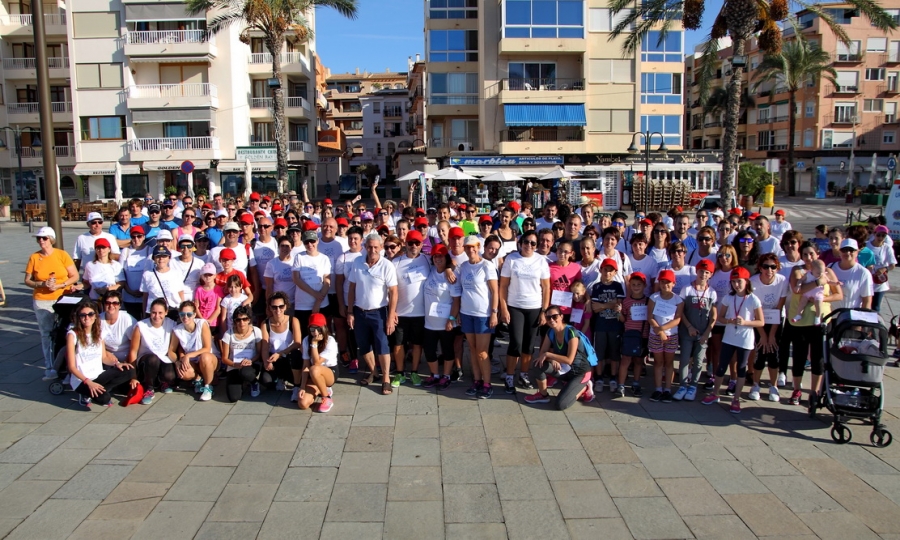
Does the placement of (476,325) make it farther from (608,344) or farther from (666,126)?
(666,126)

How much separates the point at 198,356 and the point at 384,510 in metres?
3.26

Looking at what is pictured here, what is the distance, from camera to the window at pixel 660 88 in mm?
39062

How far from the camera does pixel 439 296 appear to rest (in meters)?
7.20

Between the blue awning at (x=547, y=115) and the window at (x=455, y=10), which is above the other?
the window at (x=455, y=10)

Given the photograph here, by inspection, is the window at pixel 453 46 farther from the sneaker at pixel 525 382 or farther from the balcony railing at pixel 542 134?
the sneaker at pixel 525 382

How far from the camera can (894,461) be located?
5.49 m

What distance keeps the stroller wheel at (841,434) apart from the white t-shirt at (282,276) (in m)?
5.70

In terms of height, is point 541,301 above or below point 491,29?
below

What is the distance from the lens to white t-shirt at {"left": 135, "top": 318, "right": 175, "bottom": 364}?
693 cm

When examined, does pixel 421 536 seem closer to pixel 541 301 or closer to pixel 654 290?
pixel 541 301

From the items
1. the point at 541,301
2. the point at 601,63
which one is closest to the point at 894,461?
the point at 541,301

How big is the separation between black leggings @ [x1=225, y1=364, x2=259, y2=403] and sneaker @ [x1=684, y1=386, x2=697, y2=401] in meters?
4.55

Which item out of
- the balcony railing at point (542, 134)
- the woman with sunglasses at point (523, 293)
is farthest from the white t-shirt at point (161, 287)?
the balcony railing at point (542, 134)

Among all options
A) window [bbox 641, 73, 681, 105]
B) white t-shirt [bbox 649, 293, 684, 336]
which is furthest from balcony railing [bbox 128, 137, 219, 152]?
white t-shirt [bbox 649, 293, 684, 336]
